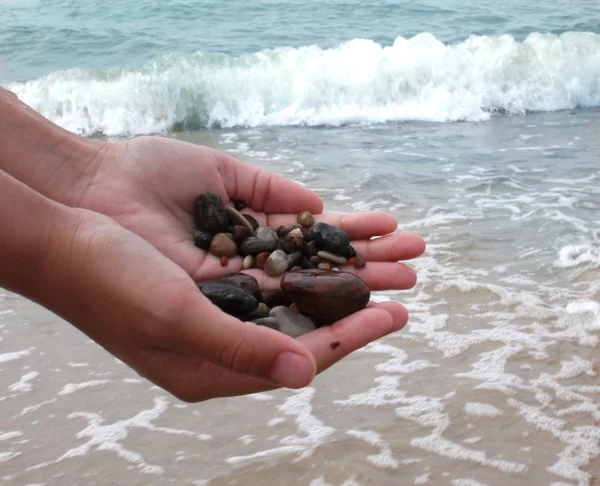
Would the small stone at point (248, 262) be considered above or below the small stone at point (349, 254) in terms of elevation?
below

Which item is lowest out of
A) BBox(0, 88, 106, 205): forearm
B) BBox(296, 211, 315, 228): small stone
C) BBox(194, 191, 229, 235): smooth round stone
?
BBox(296, 211, 315, 228): small stone

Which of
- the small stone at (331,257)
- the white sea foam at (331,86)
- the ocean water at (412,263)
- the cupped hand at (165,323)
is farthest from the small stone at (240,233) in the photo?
the white sea foam at (331,86)

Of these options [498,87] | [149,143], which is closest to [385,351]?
[149,143]

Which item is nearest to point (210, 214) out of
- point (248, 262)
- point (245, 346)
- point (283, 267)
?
point (248, 262)

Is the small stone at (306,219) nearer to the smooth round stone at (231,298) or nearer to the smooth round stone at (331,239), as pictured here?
the smooth round stone at (331,239)

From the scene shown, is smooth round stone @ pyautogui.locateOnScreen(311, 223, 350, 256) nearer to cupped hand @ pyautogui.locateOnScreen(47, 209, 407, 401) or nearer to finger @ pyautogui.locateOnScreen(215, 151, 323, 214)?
finger @ pyautogui.locateOnScreen(215, 151, 323, 214)

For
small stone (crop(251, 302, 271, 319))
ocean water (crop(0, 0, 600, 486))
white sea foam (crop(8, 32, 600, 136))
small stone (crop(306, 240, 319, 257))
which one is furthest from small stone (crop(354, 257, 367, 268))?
white sea foam (crop(8, 32, 600, 136))
